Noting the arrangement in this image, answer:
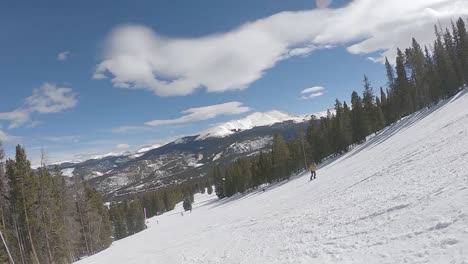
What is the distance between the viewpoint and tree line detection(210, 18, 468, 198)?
75.0 m

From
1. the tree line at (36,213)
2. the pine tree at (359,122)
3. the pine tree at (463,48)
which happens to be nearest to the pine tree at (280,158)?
the pine tree at (359,122)

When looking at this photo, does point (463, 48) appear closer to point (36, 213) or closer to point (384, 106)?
point (384, 106)

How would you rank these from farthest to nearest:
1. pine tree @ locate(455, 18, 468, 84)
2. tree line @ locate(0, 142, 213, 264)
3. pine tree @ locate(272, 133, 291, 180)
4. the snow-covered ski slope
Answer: pine tree @ locate(272, 133, 291, 180) → pine tree @ locate(455, 18, 468, 84) → tree line @ locate(0, 142, 213, 264) → the snow-covered ski slope

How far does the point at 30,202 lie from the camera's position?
128 feet

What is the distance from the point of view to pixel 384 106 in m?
93.4

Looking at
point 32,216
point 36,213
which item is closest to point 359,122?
point 36,213

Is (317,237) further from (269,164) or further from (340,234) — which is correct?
(269,164)

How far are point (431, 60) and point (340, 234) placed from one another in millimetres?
88694

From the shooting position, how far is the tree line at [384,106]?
75.0m

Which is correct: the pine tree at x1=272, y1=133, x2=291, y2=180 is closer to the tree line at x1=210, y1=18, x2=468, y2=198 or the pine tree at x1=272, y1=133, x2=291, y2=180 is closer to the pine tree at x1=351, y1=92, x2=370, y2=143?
the tree line at x1=210, y1=18, x2=468, y2=198

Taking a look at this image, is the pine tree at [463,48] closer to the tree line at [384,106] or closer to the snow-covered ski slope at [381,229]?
the tree line at [384,106]

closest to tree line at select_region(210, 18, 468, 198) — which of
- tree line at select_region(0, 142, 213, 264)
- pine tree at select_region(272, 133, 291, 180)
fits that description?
pine tree at select_region(272, 133, 291, 180)

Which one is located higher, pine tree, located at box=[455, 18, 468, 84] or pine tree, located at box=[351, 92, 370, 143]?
pine tree, located at box=[455, 18, 468, 84]

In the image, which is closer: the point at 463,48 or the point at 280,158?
the point at 463,48
